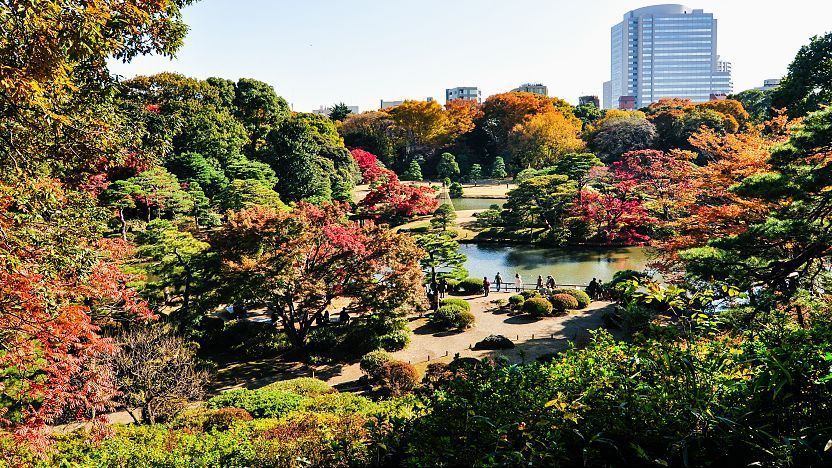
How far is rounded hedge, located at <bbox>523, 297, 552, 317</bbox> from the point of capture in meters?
17.7

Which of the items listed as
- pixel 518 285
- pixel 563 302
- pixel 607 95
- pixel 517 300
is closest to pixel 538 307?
pixel 563 302

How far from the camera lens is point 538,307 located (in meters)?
17.7

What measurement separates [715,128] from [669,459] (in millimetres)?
49671

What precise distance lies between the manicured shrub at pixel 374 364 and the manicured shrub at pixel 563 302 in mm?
7690

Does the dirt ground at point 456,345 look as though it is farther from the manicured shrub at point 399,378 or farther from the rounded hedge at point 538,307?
the manicured shrub at point 399,378

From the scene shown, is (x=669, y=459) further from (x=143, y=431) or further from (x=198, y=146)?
(x=198, y=146)

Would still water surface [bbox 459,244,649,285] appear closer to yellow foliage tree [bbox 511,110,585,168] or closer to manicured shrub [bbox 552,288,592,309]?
manicured shrub [bbox 552,288,592,309]

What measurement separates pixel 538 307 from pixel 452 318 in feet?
10.5

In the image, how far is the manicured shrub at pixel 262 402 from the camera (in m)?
9.97

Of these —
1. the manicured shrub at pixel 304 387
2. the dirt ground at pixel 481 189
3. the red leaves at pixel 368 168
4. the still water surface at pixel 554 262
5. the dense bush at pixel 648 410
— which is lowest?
the manicured shrub at pixel 304 387

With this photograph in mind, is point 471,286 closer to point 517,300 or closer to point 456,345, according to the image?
point 517,300

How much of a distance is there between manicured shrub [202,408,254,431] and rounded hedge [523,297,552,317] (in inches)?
431

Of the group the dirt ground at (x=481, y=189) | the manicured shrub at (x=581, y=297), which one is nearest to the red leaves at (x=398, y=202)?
the dirt ground at (x=481, y=189)

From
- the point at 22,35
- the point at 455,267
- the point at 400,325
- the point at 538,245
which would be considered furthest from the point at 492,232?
the point at 22,35
